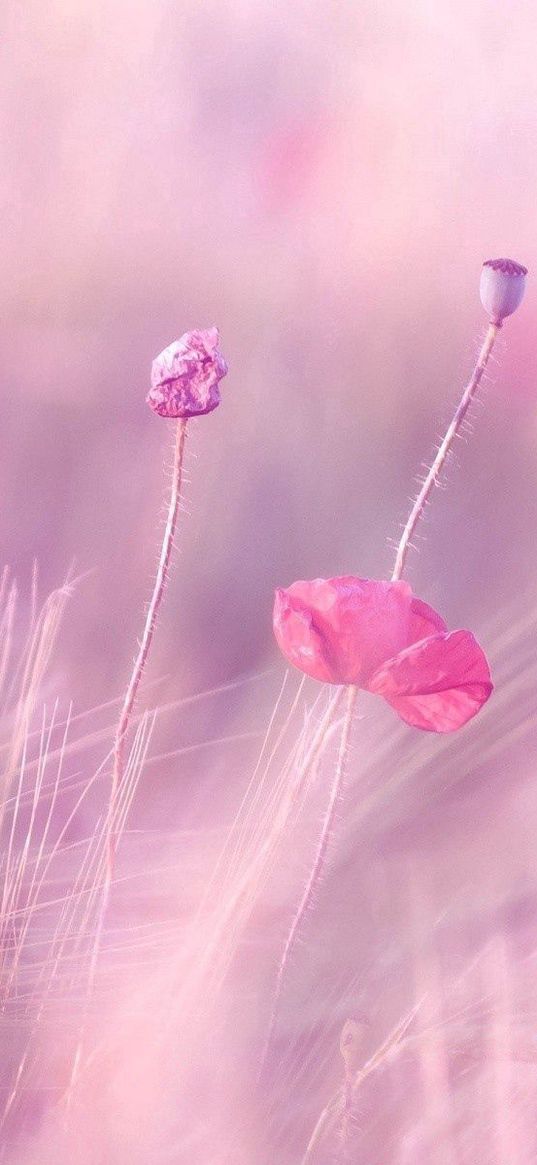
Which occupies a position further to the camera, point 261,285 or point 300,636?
point 261,285

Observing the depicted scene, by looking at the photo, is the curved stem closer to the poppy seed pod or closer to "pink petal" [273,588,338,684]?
"pink petal" [273,588,338,684]

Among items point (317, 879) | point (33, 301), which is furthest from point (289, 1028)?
point (33, 301)

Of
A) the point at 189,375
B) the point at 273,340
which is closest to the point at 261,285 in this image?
the point at 273,340

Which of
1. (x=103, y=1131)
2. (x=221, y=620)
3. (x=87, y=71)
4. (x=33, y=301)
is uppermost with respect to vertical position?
(x=87, y=71)

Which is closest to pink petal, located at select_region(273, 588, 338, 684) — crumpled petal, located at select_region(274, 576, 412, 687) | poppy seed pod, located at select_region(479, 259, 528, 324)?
crumpled petal, located at select_region(274, 576, 412, 687)

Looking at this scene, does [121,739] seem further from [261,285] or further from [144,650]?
[261,285]

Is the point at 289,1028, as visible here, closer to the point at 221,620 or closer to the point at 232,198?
the point at 221,620
